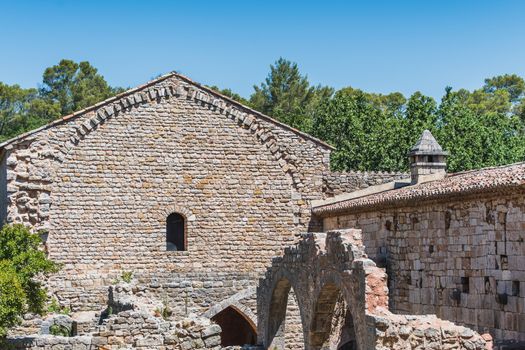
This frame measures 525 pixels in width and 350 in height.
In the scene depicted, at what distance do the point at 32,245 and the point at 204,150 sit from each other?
7626 mm

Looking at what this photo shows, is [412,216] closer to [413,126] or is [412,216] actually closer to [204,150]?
[204,150]

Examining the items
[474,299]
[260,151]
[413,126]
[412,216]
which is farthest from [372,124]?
[474,299]

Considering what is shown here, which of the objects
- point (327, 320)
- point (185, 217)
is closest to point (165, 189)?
point (185, 217)

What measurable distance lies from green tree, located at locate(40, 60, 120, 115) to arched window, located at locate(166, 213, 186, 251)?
38.1m

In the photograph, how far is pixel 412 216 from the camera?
1944 cm

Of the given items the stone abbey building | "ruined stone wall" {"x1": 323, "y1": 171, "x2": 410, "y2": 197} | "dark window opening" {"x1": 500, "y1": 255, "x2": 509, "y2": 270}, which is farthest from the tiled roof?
"ruined stone wall" {"x1": 323, "y1": 171, "x2": 410, "y2": 197}

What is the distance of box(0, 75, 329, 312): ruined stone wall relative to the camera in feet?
79.4

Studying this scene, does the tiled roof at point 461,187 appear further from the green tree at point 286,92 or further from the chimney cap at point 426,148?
the green tree at point 286,92

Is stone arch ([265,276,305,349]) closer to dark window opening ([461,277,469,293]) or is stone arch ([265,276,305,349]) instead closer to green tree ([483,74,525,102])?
dark window opening ([461,277,469,293])

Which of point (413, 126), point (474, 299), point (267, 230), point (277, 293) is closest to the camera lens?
point (474, 299)

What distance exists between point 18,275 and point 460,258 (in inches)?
339

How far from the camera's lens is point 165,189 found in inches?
997

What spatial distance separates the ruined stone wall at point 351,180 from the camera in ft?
87.9

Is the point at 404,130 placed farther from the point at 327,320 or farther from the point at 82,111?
the point at 327,320
